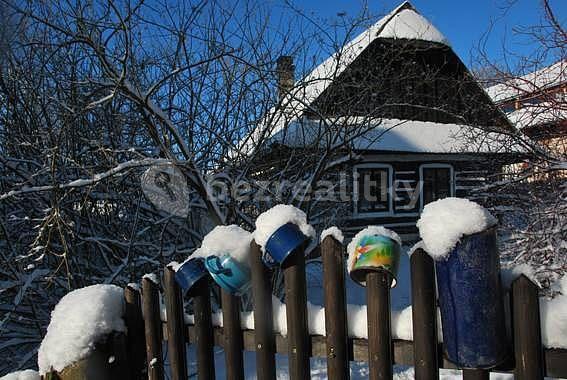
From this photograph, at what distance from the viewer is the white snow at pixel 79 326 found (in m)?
1.43

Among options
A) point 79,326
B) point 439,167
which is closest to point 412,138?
point 439,167

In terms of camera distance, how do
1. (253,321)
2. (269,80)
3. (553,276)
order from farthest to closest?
(553,276) < (269,80) < (253,321)

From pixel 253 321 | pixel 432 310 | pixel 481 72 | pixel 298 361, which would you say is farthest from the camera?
pixel 481 72

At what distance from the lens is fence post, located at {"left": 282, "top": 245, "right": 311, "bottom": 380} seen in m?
1.24

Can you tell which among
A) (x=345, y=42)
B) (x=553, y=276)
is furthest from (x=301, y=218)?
(x=553, y=276)

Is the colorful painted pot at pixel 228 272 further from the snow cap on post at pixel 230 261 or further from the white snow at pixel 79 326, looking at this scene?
the white snow at pixel 79 326

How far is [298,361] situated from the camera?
1241mm

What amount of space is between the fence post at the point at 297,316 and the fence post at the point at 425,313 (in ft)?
1.15

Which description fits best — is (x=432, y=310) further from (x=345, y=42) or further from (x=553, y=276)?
(x=553, y=276)

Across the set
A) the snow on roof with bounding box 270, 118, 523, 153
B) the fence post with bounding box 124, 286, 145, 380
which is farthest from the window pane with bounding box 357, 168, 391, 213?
the fence post with bounding box 124, 286, 145, 380

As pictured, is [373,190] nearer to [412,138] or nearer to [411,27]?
[412,138]

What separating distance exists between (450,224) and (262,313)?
682 millimetres

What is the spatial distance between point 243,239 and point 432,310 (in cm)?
66

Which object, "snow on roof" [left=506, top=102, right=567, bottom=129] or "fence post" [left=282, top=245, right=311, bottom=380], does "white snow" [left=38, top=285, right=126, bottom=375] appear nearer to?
"fence post" [left=282, top=245, right=311, bottom=380]
